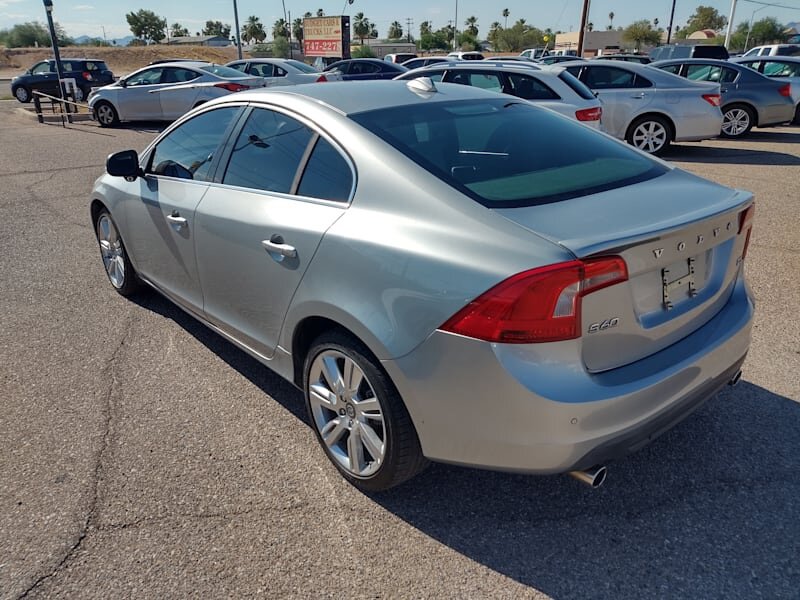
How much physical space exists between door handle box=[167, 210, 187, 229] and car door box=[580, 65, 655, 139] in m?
9.10

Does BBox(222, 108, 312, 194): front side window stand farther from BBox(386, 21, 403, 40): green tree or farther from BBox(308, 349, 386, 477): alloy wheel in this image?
BBox(386, 21, 403, 40): green tree

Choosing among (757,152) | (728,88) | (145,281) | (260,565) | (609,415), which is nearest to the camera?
(609,415)

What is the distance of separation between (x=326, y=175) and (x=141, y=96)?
596 inches

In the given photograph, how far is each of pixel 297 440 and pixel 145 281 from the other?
2.06 metres

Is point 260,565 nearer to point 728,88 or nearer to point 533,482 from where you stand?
point 533,482

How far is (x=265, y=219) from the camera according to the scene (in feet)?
9.81

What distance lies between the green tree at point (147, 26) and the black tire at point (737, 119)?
11570 cm

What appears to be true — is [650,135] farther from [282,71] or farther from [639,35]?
[639,35]

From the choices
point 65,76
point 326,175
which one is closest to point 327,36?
Answer: point 65,76

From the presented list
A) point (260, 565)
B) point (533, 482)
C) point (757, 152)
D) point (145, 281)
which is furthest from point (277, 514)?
point (757, 152)

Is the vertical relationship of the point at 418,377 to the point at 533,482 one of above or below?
above

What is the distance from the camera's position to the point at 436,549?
2502 mm

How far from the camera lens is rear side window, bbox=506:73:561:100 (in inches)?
360

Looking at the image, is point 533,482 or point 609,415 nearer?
point 609,415
